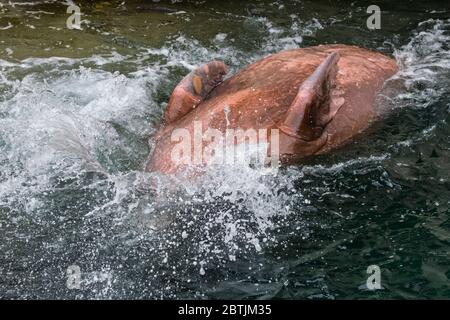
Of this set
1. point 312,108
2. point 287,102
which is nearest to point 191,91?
point 287,102

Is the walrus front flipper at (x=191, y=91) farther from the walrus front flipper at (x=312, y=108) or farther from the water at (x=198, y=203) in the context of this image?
the walrus front flipper at (x=312, y=108)

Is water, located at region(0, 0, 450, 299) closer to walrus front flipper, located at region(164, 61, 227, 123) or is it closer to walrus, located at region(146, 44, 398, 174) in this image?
walrus, located at region(146, 44, 398, 174)

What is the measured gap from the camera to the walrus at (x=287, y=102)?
4480 mm

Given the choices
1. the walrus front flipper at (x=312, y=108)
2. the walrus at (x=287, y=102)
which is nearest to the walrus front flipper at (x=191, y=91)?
the walrus at (x=287, y=102)

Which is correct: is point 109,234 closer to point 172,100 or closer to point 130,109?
point 172,100

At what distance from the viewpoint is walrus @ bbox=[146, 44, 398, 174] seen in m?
4.48

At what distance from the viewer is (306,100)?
14.3ft

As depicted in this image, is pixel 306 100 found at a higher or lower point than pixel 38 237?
higher

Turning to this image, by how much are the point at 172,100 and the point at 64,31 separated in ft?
11.2

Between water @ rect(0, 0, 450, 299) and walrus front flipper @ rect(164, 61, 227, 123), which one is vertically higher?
walrus front flipper @ rect(164, 61, 227, 123)

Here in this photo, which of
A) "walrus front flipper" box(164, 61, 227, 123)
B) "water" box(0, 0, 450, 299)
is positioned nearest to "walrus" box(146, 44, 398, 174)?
"walrus front flipper" box(164, 61, 227, 123)

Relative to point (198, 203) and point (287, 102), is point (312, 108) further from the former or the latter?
point (198, 203)

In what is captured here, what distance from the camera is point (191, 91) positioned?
525 cm
